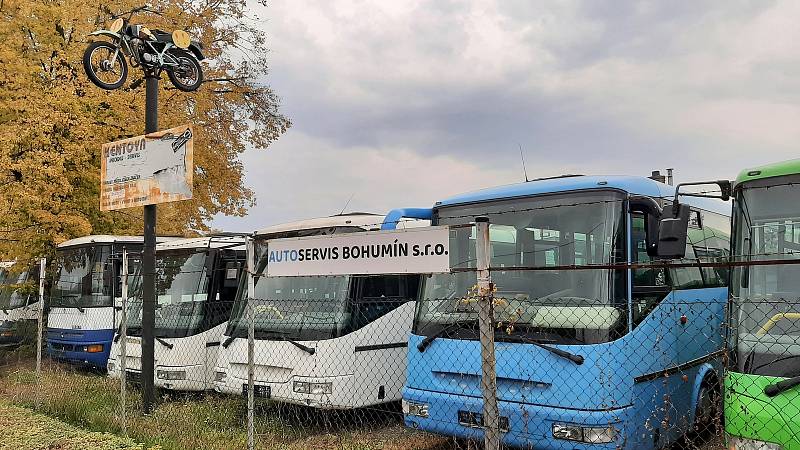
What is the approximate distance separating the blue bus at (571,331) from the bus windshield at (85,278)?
30.0ft

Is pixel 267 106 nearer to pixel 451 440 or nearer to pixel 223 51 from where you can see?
pixel 223 51

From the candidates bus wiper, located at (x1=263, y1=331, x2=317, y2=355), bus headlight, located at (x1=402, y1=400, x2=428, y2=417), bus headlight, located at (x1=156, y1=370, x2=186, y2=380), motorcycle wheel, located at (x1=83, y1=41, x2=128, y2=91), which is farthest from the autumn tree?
bus headlight, located at (x1=402, y1=400, x2=428, y2=417)

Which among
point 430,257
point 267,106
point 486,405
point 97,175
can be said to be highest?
point 267,106

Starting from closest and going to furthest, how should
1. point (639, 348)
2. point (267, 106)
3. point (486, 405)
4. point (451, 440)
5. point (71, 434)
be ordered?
point (486, 405)
point (639, 348)
point (451, 440)
point (71, 434)
point (267, 106)

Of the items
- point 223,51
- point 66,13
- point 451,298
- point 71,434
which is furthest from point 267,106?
point 451,298

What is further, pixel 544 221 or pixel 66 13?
pixel 66 13

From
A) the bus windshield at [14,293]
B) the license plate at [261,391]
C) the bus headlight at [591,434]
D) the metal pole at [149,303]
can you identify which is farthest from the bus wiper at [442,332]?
the bus windshield at [14,293]

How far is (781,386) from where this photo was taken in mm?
4516

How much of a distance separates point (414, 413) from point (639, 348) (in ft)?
7.06

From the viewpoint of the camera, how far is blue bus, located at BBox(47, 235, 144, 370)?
1352cm

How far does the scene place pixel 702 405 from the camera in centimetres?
689

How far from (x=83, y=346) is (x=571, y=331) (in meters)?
10.8

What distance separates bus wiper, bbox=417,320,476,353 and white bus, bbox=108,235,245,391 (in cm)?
485

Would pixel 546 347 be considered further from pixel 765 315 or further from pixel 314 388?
pixel 314 388
